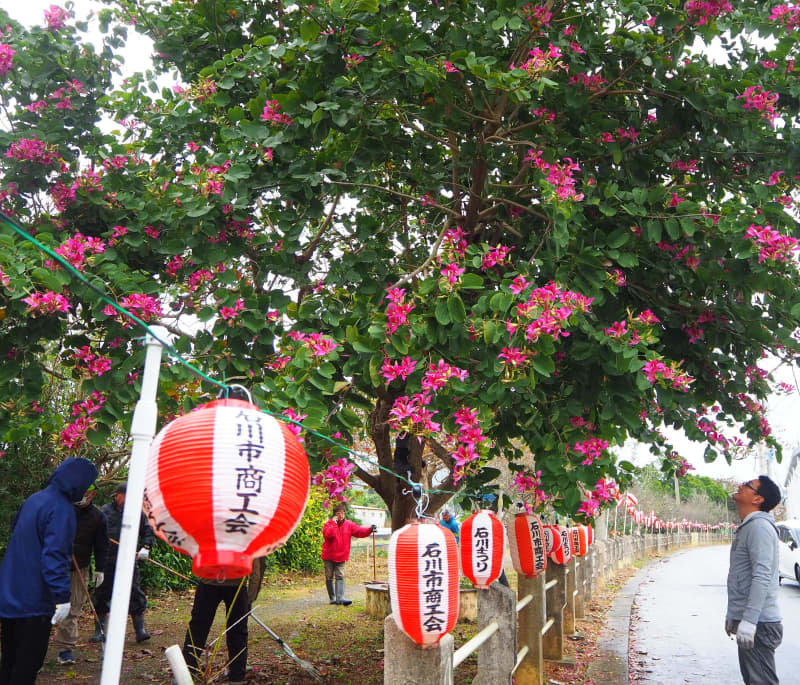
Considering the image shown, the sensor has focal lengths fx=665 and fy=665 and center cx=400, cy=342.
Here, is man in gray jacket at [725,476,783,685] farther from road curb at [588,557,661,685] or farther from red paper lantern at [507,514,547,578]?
road curb at [588,557,661,685]

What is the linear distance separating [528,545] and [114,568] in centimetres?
428

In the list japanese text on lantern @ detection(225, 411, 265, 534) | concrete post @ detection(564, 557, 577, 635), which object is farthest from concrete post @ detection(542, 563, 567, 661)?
japanese text on lantern @ detection(225, 411, 265, 534)

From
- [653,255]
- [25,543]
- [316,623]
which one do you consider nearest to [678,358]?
[653,255]

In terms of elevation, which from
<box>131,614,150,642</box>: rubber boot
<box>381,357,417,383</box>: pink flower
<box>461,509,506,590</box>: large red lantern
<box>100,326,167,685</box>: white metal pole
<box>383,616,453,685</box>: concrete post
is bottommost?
<box>131,614,150,642</box>: rubber boot

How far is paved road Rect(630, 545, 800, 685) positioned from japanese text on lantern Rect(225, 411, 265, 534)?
6.94 m

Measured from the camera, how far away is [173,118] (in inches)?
211

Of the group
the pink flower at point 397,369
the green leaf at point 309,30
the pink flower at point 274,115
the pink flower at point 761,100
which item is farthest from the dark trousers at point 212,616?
the pink flower at point 761,100

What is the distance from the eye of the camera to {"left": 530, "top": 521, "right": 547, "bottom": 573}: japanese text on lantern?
6355 mm

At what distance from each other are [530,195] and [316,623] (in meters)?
7.62

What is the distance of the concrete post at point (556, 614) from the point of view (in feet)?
25.9

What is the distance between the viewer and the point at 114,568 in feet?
22.8

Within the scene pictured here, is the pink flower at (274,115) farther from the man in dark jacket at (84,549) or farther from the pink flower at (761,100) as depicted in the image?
the man in dark jacket at (84,549)

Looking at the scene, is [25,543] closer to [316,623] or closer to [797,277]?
[797,277]

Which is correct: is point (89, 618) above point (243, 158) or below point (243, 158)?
below
